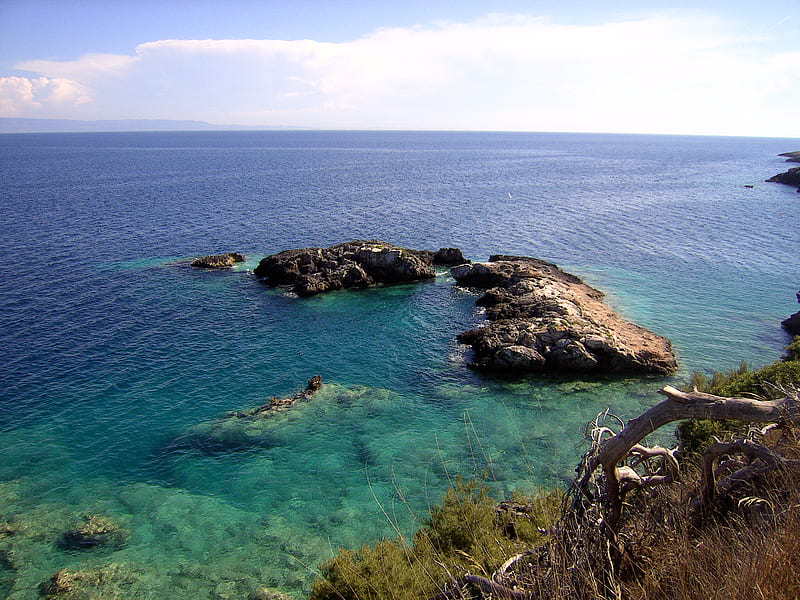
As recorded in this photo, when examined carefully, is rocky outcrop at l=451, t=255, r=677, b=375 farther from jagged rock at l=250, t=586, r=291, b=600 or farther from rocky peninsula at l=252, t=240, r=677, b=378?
jagged rock at l=250, t=586, r=291, b=600

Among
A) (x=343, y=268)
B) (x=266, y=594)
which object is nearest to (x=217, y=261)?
(x=343, y=268)

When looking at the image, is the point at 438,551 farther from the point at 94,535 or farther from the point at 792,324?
the point at 792,324

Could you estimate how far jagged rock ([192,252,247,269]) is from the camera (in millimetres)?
60906

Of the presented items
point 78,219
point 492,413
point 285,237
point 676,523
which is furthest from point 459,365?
point 78,219

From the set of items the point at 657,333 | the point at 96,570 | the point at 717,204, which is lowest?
the point at 96,570

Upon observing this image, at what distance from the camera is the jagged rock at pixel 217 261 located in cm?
6091

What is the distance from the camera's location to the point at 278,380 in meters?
36.8

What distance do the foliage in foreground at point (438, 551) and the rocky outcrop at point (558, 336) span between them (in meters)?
21.2

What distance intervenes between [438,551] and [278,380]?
2343 cm

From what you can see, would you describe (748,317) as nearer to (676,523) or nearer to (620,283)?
(620,283)

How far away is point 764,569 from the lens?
7070 millimetres

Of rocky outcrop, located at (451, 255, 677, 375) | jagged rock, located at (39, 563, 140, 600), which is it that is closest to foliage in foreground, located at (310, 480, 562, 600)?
jagged rock, located at (39, 563, 140, 600)

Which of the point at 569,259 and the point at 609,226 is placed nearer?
the point at 569,259

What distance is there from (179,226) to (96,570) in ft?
222
